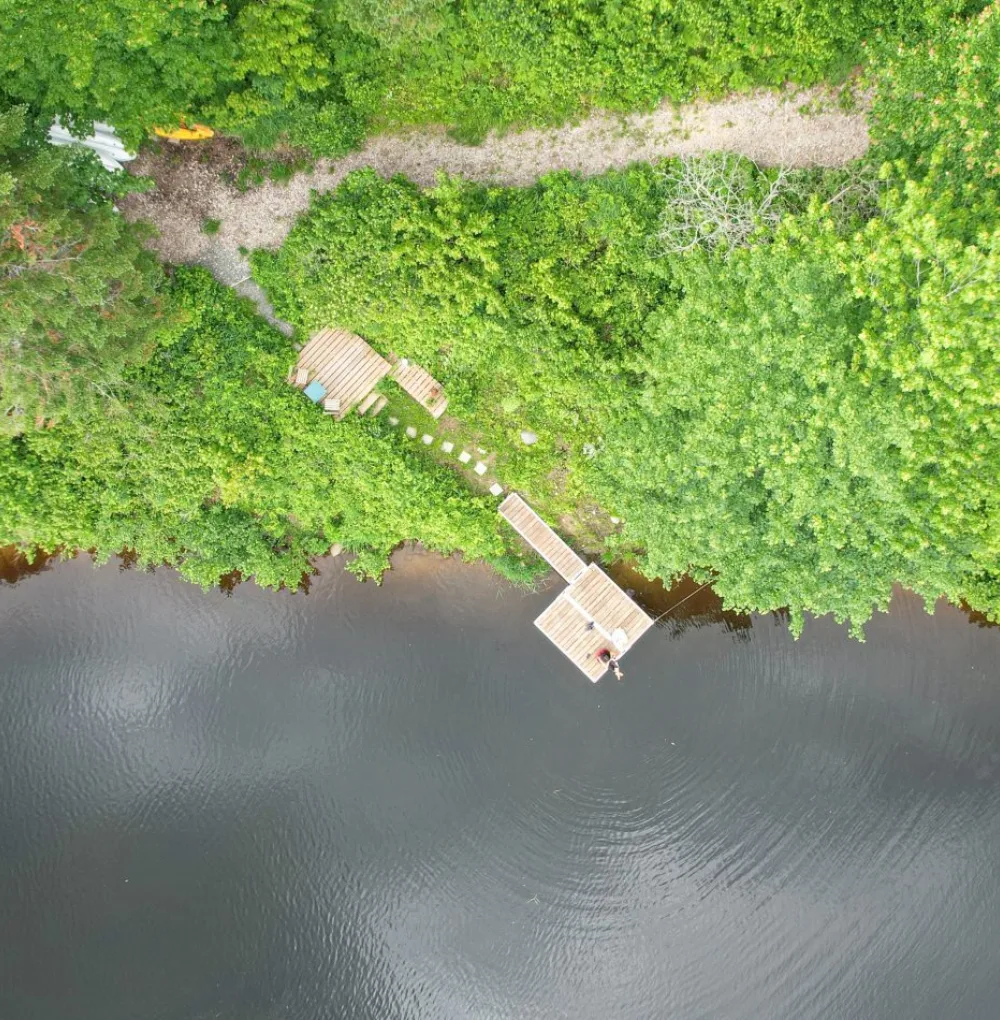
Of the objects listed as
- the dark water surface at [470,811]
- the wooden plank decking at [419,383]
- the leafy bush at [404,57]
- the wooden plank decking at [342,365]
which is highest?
the leafy bush at [404,57]

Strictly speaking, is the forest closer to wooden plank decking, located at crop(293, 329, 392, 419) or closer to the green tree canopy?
the green tree canopy

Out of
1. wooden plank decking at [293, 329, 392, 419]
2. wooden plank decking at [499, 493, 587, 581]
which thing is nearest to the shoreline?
wooden plank decking at [499, 493, 587, 581]

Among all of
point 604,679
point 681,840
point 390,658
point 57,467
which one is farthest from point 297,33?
point 681,840

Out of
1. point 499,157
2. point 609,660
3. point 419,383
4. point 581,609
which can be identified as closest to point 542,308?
point 419,383

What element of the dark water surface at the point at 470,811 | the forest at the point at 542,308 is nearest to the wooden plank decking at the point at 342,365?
the forest at the point at 542,308

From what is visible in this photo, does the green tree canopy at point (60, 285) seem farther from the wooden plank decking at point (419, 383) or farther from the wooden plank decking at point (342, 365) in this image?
the wooden plank decking at point (419, 383)

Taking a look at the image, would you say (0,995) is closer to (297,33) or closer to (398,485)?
(398,485)
